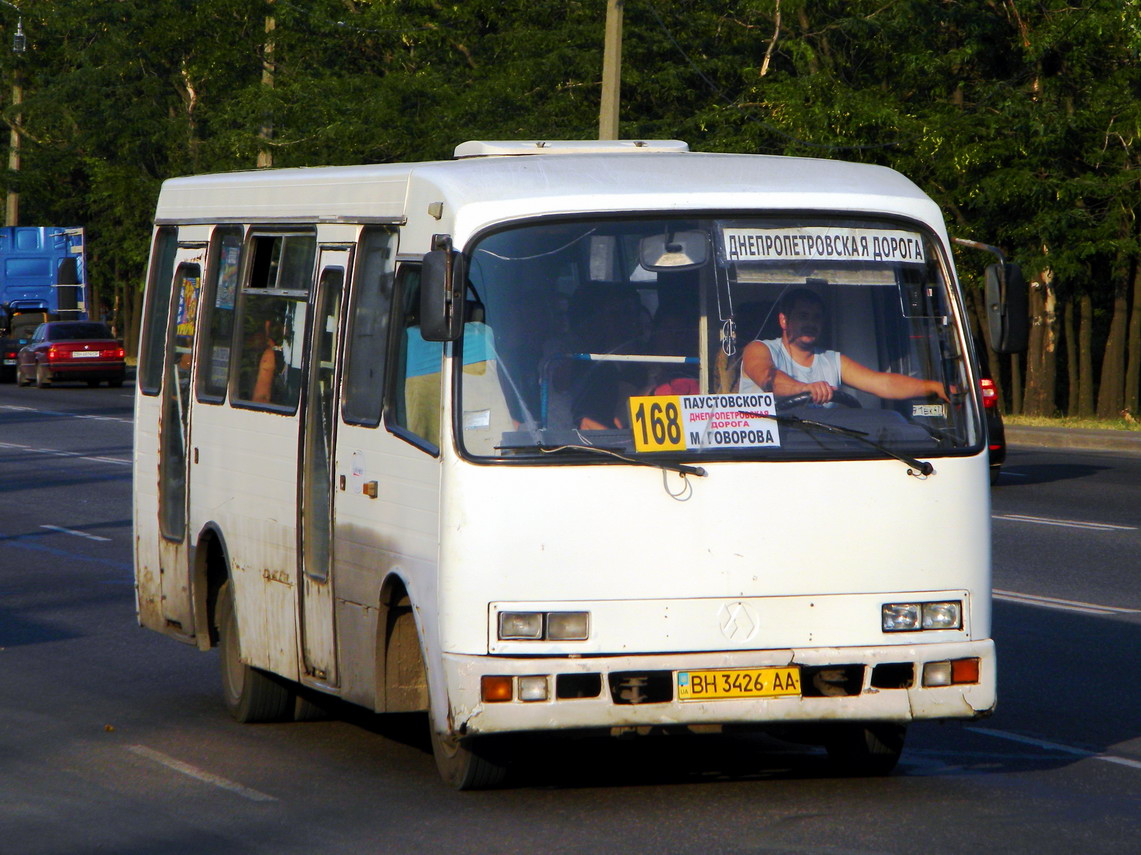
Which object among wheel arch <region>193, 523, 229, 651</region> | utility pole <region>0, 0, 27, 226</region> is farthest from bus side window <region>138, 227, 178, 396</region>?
utility pole <region>0, 0, 27, 226</region>

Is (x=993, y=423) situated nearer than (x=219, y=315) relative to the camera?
No

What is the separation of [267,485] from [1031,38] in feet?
78.8

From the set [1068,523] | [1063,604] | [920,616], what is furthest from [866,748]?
[1068,523]

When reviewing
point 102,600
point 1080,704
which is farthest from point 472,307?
point 102,600

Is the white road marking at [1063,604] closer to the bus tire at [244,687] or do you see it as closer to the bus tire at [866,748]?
the bus tire at [866,748]

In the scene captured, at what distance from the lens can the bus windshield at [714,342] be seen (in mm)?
6613

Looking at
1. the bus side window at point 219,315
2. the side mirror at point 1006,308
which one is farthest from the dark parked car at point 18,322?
the side mirror at point 1006,308

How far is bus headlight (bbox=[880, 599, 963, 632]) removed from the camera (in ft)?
21.9

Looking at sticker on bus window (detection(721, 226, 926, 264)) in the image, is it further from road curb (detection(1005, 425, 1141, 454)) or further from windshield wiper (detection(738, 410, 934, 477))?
road curb (detection(1005, 425, 1141, 454))

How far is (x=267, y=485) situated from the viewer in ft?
26.8

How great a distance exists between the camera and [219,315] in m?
9.02

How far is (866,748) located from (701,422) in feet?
4.75

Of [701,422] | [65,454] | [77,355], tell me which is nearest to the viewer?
[701,422]

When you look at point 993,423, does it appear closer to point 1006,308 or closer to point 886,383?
point 1006,308
